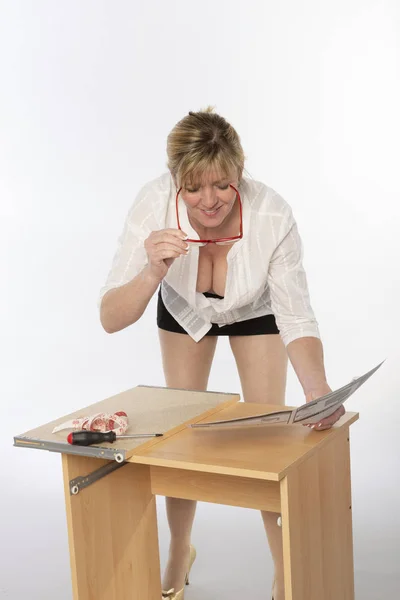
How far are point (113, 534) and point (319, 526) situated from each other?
23.3 inches

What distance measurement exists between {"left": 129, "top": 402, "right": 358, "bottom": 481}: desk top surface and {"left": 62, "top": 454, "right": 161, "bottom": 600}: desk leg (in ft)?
0.79

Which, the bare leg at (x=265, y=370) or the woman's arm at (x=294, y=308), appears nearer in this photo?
the woman's arm at (x=294, y=308)

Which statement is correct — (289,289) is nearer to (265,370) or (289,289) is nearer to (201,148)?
(265,370)

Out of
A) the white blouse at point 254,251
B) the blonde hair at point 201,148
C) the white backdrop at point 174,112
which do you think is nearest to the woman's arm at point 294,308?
the white blouse at point 254,251

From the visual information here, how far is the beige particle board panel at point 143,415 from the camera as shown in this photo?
2293mm

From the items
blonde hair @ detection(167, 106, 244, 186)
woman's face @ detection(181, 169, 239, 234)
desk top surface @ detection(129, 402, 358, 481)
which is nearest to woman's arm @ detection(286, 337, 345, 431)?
desk top surface @ detection(129, 402, 358, 481)

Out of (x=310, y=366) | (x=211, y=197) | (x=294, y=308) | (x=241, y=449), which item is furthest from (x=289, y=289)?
(x=241, y=449)

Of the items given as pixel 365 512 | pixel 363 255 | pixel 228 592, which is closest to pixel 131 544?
pixel 228 592

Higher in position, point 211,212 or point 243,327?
point 211,212

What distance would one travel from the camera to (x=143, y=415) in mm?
2582

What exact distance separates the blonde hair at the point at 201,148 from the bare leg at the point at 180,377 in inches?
25.6

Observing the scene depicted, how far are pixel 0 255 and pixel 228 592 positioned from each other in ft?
13.4

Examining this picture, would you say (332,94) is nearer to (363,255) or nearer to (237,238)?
(363,255)

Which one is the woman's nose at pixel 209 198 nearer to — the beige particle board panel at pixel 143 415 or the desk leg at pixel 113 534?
the beige particle board panel at pixel 143 415
